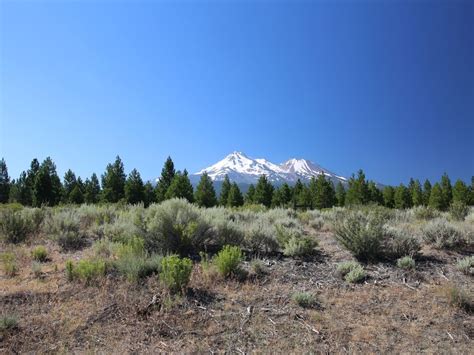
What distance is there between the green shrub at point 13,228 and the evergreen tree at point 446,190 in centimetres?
5287

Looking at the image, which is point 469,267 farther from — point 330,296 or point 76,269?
point 76,269

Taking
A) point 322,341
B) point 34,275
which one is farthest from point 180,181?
point 322,341

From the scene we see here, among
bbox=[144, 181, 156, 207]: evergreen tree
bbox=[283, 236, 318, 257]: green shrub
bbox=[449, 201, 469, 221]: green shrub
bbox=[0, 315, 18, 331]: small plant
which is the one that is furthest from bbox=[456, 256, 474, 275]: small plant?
bbox=[144, 181, 156, 207]: evergreen tree

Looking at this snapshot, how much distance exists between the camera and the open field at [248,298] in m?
3.79

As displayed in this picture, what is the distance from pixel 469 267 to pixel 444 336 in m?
2.42

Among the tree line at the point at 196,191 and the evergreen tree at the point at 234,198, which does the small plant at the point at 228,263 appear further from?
the evergreen tree at the point at 234,198

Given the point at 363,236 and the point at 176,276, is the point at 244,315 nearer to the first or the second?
the point at 176,276

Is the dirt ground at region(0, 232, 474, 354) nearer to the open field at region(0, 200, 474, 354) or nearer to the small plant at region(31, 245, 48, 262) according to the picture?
the open field at region(0, 200, 474, 354)

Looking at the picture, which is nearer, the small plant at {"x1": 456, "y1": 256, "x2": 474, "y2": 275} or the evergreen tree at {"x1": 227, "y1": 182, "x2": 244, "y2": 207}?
the small plant at {"x1": 456, "y1": 256, "x2": 474, "y2": 275}

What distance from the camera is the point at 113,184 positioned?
44500 millimetres

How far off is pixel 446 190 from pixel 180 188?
42.2 meters

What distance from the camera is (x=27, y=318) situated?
4156mm

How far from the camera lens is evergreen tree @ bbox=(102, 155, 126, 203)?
4375 centimetres

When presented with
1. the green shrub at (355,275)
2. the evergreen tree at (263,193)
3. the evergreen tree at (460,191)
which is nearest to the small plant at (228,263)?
the green shrub at (355,275)
